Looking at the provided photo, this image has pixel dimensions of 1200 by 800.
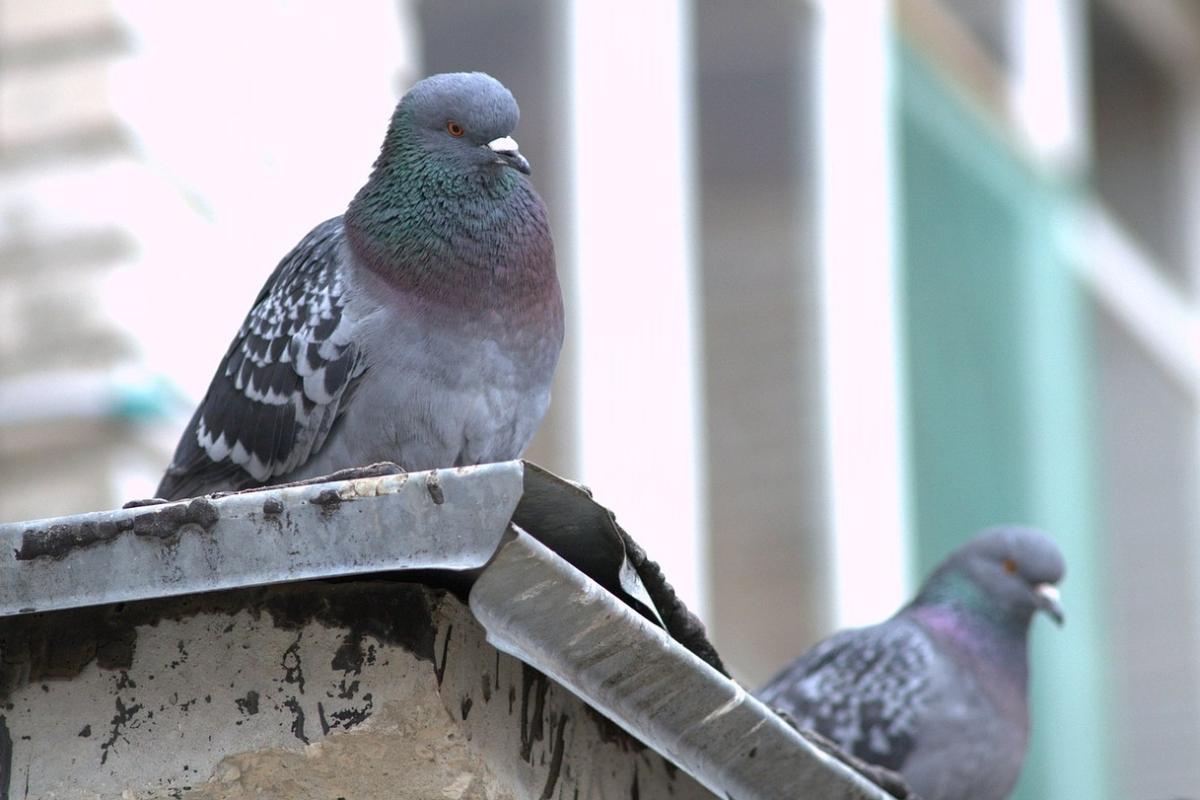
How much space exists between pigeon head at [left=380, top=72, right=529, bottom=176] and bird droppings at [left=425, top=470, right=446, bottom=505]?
1450 mm

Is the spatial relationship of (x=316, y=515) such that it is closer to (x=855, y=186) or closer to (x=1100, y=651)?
(x=855, y=186)

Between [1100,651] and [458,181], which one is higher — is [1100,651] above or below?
below

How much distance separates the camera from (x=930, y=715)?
5.09 m

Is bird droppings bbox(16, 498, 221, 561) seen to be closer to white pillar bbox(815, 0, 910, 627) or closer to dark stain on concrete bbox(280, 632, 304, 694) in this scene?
dark stain on concrete bbox(280, 632, 304, 694)

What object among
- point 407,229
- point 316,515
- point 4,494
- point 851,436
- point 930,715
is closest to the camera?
point 316,515

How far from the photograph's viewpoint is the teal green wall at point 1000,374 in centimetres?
1155

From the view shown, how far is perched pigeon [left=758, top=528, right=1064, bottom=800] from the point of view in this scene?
505 centimetres

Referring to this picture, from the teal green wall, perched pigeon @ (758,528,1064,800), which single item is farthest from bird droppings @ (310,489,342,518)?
the teal green wall

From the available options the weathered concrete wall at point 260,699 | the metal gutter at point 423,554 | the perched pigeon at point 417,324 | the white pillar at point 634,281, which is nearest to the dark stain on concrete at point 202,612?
the weathered concrete wall at point 260,699

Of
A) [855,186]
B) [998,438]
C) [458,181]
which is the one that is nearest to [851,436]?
[855,186]

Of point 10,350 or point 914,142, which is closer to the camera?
point 10,350

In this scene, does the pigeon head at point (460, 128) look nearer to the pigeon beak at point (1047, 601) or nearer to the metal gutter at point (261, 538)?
the metal gutter at point (261, 538)

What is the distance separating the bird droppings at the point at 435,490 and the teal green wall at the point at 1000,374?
887 centimetres

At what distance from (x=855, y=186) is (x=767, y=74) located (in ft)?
2.43
